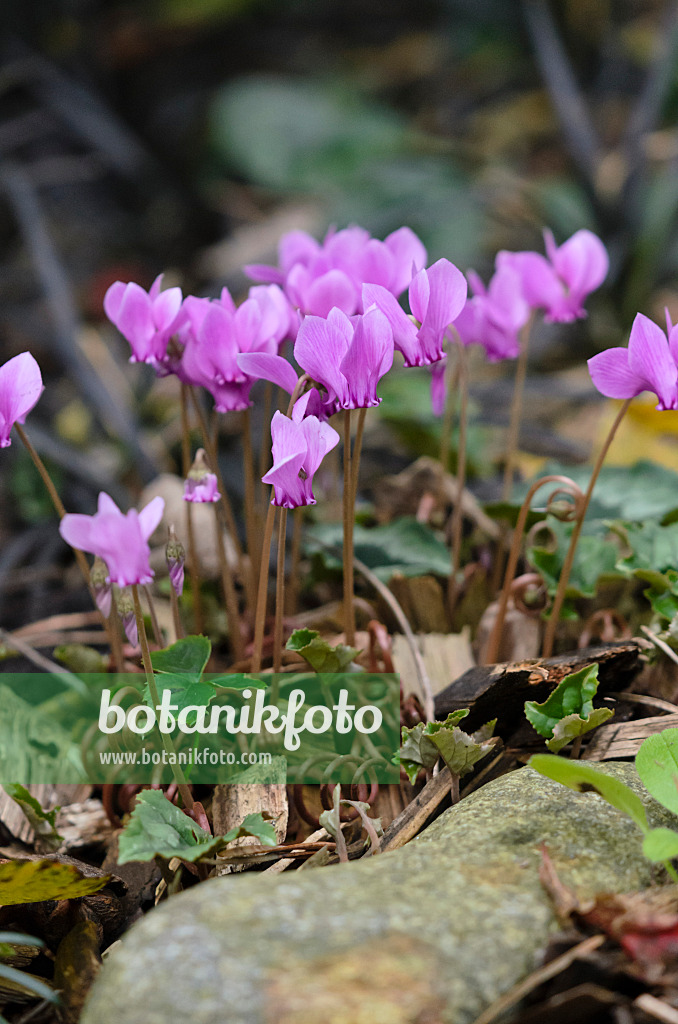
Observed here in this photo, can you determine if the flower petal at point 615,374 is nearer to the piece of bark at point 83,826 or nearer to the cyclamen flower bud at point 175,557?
the cyclamen flower bud at point 175,557

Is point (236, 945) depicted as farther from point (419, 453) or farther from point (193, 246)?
point (193, 246)

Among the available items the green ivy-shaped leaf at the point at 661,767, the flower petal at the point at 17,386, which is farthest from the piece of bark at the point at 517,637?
the flower petal at the point at 17,386

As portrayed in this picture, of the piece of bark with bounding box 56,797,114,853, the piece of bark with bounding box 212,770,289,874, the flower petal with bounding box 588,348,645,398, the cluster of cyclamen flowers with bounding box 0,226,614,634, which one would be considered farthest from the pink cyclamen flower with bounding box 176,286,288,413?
the piece of bark with bounding box 56,797,114,853

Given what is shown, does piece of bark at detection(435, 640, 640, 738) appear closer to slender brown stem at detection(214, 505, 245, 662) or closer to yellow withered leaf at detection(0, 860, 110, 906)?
slender brown stem at detection(214, 505, 245, 662)

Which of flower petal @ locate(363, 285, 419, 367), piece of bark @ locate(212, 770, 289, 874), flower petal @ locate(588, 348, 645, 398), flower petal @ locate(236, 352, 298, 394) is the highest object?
flower petal @ locate(363, 285, 419, 367)

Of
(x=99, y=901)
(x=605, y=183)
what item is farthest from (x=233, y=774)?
(x=605, y=183)

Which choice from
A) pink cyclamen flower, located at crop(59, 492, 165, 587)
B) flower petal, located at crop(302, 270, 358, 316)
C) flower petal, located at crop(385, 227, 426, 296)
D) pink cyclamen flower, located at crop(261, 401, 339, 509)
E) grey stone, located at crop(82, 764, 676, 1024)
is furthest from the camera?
flower petal, located at crop(385, 227, 426, 296)

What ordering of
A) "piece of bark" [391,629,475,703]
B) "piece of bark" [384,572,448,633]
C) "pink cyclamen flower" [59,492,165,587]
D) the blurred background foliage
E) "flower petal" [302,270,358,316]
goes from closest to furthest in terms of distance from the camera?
"pink cyclamen flower" [59,492,165,587]
"flower petal" [302,270,358,316]
"piece of bark" [391,629,475,703]
"piece of bark" [384,572,448,633]
the blurred background foliage
